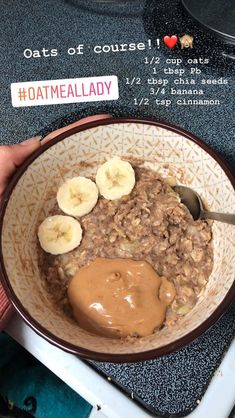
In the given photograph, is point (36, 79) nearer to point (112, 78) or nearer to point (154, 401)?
point (112, 78)

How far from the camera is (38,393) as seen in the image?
1235 millimetres

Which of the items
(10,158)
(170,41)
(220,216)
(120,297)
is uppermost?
(170,41)

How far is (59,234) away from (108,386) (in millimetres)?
294

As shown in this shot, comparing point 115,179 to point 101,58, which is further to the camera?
point 101,58

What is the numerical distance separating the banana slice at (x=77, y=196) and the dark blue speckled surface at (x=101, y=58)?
19cm

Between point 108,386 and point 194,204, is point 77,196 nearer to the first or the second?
point 194,204

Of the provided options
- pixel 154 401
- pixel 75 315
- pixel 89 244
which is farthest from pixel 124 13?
pixel 154 401

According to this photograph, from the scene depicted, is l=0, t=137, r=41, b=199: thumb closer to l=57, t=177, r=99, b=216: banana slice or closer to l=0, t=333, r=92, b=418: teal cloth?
l=57, t=177, r=99, b=216: banana slice

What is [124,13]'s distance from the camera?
1345 mm

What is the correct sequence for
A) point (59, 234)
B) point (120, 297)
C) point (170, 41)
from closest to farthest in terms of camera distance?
1. point (120, 297)
2. point (59, 234)
3. point (170, 41)

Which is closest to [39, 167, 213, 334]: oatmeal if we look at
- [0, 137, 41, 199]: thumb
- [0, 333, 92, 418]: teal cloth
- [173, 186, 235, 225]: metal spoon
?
[173, 186, 235, 225]: metal spoon

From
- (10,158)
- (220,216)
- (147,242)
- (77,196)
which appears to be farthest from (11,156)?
(220,216)

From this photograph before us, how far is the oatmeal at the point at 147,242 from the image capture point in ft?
3.37

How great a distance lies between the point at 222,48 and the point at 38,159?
0.52 metres
